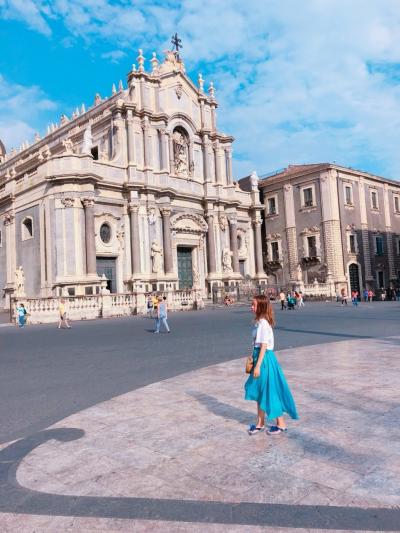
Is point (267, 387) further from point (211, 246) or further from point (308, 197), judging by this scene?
point (308, 197)

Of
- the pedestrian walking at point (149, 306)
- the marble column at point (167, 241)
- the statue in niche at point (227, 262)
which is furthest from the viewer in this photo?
the statue in niche at point (227, 262)

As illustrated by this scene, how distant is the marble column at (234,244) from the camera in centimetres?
3856

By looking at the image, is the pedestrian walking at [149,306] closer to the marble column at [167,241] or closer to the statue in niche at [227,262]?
the marble column at [167,241]

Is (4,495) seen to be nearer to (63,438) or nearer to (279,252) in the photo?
(63,438)

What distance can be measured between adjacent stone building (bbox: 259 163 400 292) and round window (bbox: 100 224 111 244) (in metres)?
14.4

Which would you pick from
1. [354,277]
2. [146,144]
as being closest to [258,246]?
[354,277]

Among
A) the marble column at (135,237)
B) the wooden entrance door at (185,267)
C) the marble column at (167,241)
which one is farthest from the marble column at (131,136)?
the wooden entrance door at (185,267)

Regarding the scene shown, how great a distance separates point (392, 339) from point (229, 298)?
21.1 m

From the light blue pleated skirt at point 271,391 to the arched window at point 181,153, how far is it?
3264 centimetres

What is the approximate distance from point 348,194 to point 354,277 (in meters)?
7.30

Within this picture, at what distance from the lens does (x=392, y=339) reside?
11359 mm

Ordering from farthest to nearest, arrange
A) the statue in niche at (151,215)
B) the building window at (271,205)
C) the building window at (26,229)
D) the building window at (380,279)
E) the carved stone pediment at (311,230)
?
the building window at (271,205) < the building window at (380,279) < the carved stone pediment at (311,230) < the statue in niche at (151,215) < the building window at (26,229)

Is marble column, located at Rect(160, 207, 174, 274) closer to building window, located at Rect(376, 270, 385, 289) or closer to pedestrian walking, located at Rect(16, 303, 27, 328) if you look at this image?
pedestrian walking, located at Rect(16, 303, 27, 328)

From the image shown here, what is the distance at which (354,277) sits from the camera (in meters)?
40.1
